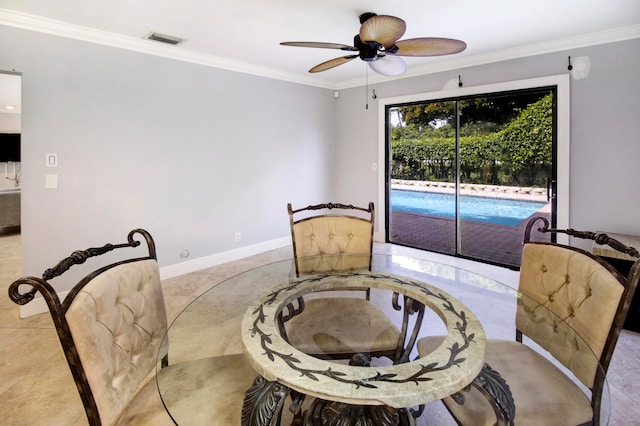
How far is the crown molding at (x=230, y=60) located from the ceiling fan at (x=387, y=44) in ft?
5.88

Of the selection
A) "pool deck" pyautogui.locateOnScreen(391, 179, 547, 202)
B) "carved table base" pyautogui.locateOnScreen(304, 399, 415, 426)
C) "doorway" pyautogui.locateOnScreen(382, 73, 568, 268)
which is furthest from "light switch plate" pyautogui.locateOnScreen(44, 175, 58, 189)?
"pool deck" pyautogui.locateOnScreen(391, 179, 547, 202)

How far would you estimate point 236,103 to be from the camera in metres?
4.30

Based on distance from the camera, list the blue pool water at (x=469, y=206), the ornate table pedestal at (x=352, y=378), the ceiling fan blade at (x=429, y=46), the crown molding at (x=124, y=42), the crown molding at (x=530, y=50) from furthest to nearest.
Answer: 1. the blue pool water at (x=469, y=206)
2. the crown molding at (x=530, y=50)
3. the crown molding at (x=124, y=42)
4. the ceiling fan blade at (x=429, y=46)
5. the ornate table pedestal at (x=352, y=378)

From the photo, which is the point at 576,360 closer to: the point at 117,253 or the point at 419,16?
the point at 419,16

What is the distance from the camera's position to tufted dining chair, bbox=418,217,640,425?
1.20m

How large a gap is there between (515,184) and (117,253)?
4.53 meters

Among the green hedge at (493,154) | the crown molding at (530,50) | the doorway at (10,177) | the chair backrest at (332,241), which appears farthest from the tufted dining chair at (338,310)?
the doorway at (10,177)

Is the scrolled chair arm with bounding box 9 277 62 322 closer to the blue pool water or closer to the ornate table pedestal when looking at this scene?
the ornate table pedestal

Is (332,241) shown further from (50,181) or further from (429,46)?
(50,181)

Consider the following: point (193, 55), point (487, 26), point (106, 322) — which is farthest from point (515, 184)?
point (106, 322)

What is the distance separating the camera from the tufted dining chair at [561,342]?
3.95 ft

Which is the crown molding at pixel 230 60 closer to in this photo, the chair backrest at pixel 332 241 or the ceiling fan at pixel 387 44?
the ceiling fan at pixel 387 44

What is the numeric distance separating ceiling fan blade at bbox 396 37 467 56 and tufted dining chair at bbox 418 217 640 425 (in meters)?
1.39

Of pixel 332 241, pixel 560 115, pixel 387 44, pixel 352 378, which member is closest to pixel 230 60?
pixel 387 44
